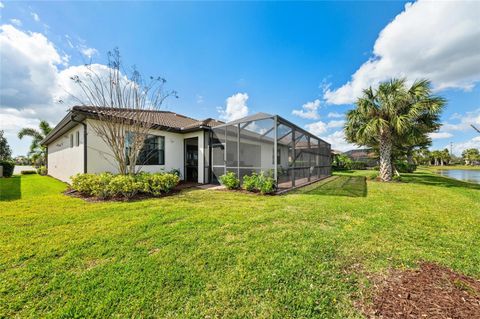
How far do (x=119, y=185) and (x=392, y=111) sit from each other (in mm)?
14172

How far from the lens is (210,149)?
10055mm

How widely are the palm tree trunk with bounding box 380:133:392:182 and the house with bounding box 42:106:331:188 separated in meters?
4.64

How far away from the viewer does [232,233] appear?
360 cm

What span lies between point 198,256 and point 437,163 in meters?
69.7

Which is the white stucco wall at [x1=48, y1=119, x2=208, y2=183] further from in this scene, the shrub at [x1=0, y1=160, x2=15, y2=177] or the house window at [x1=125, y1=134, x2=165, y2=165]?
the shrub at [x1=0, y1=160, x2=15, y2=177]

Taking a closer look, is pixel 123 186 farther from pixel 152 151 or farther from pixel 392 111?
pixel 392 111

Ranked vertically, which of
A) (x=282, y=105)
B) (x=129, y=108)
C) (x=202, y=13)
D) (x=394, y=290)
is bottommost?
(x=394, y=290)

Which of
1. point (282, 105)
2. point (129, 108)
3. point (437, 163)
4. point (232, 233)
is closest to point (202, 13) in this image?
point (129, 108)

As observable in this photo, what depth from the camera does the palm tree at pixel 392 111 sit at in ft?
34.1

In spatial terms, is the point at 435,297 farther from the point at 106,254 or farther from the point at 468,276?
the point at 106,254

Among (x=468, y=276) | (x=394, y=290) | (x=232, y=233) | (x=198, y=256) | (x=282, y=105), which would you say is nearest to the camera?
(x=394, y=290)

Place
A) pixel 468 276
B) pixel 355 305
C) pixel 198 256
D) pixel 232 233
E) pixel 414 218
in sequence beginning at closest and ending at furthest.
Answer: pixel 355 305 < pixel 468 276 < pixel 198 256 < pixel 232 233 < pixel 414 218

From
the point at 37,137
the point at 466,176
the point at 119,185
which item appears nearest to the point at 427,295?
the point at 119,185

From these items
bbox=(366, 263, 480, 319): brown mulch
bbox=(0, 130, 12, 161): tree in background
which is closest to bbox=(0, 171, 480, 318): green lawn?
bbox=(366, 263, 480, 319): brown mulch
